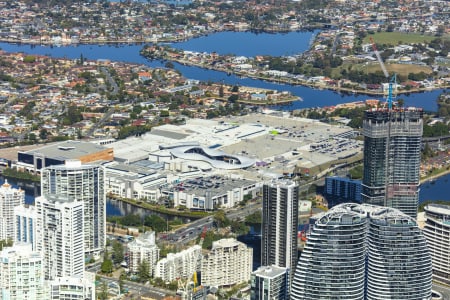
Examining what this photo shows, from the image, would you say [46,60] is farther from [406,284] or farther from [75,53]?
[406,284]

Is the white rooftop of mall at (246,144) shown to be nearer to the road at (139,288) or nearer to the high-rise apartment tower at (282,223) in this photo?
the high-rise apartment tower at (282,223)

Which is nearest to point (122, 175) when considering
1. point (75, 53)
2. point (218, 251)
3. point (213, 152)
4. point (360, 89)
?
point (213, 152)

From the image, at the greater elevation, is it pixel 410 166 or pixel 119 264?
pixel 410 166

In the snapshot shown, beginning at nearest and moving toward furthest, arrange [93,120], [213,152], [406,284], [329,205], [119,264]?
[406,284] → [119,264] → [329,205] → [213,152] → [93,120]

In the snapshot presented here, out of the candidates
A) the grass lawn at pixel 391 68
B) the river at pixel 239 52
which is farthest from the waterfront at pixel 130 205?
the grass lawn at pixel 391 68

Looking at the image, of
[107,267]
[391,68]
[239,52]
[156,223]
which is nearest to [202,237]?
[156,223]
